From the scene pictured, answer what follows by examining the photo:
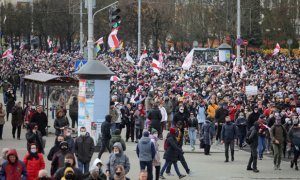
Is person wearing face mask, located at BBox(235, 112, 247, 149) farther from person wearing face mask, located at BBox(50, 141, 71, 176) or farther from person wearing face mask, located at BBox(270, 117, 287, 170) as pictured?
person wearing face mask, located at BBox(50, 141, 71, 176)

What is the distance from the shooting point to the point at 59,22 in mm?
92562

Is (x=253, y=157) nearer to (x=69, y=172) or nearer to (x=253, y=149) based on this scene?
(x=253, y=149)

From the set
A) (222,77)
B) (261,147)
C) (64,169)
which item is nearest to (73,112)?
(261,147)

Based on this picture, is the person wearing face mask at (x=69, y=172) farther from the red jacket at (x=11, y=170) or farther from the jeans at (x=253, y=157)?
the jeans at (x=253, y=157)

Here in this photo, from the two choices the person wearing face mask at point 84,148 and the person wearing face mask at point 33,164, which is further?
the person wearing face mask at point 84,148

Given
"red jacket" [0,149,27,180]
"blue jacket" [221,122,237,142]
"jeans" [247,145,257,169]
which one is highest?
"blue jacket" [221,122,237,142]

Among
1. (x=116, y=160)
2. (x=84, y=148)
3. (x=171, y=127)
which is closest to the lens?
(x=116, y=160)

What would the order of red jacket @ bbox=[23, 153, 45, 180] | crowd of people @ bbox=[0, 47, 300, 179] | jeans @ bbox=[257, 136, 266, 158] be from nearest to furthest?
red jacket @ bbox=[23, 153, 45, 180] < crowd of people @ bbox=[0, 47, 300, 179] < jeans @ bbox=[257, 136, 266, 158]

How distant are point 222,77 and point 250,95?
11786 millimetres

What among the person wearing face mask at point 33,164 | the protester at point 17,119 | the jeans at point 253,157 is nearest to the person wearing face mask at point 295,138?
the jeans at point 253,157

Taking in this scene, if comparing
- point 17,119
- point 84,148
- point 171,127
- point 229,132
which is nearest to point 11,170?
point 84,148

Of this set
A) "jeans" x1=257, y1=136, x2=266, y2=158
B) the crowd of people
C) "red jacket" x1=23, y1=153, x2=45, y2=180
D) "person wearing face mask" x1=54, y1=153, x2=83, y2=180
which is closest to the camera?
"person wearing face mask" x1=54, y1=153, x2=83, y2=180

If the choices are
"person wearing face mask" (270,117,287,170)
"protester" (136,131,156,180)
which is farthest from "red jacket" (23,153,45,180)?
"person wearing face mask" (270,117,287,170)

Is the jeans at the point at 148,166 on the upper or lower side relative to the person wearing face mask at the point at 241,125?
lower
